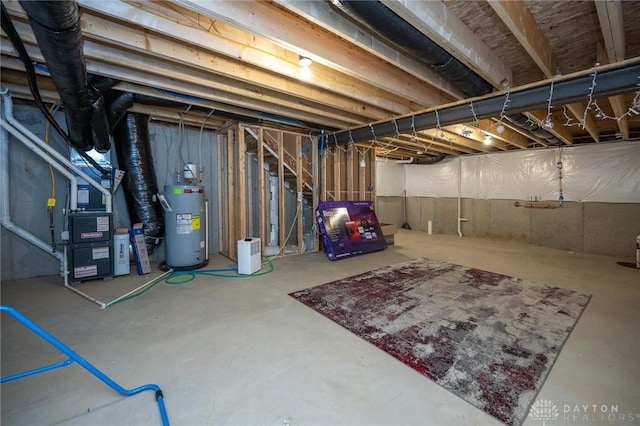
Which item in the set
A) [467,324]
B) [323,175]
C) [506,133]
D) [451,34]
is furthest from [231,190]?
[506,133]

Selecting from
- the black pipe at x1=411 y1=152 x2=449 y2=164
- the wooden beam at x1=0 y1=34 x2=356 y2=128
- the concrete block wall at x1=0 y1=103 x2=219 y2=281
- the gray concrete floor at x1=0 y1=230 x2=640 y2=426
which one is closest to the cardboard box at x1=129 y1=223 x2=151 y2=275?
the gray concrete floor at x1=0 y1=230 x2=640 y2=426

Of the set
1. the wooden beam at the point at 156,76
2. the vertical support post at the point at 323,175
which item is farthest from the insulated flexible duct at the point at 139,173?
the vertical support post at the point at 323,175

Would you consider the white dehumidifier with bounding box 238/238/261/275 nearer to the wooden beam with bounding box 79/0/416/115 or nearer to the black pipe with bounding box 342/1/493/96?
the wooden beam with bounding box 79/0/416/115

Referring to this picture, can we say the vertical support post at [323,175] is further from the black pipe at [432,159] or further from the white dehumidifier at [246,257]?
the black pipe at [432,159]

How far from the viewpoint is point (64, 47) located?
1742 millimetres

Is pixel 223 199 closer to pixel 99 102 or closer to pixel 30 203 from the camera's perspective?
pixel 99 102

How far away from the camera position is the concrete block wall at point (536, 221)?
5176 mm

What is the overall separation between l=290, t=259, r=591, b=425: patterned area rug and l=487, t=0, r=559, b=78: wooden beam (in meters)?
2.32

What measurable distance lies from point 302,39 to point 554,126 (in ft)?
14.7

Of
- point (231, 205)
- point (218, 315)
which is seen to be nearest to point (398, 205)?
point (231, 205)

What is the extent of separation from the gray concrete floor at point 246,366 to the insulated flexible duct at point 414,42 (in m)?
2.27

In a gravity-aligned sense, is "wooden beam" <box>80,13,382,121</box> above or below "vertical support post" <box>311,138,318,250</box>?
above

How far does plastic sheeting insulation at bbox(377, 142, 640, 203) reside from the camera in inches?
202

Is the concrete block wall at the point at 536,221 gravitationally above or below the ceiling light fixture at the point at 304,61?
below
